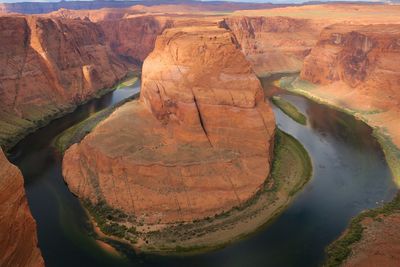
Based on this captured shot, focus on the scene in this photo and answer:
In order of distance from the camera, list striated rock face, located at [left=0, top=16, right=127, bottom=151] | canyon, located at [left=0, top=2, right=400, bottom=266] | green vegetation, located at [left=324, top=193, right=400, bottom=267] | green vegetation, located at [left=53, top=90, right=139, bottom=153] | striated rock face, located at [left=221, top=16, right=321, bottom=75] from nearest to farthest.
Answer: green vegetation, located at [left=324, top=193, right=400, bottom=267], canyon, located at [left=0, top=2, right=400, bottom=266], green vegetation, located at [left=53, top=90, right=139, bottom=153], striated rock face, located at [left=0, top=16, right=127, bottom=151], striated rock face, located at [left=221, top=16, right=321, bottom=75]

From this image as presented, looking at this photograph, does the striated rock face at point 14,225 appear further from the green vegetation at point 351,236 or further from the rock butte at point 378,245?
the rock butte at point 378,245

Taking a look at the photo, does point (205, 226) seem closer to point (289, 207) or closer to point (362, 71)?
point (289, 207)

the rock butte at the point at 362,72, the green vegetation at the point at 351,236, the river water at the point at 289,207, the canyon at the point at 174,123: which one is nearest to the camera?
the green vegetation at the point at 351,236

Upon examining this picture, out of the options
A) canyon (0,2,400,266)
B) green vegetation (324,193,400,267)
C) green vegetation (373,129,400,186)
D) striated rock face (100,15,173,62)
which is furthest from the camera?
striated rock face (100,15,173,62)

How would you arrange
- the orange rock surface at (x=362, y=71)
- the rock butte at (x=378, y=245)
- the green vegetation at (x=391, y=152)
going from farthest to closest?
the orange rock surface at (x=362, y=71) < the green vegetation at (x=391, y=152) < the rock butte at (x=378, y=245)

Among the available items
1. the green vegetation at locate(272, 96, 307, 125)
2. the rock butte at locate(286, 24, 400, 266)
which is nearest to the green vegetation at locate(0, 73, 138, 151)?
the green vegetation at locate(272, 96, 307, 125)

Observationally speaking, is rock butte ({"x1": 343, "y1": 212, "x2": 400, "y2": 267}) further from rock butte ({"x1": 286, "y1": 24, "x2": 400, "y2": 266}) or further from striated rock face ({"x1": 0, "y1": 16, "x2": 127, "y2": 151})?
striated rock face ({"x1": 0, "y1": 16, "x2": 127, "y2": 151})

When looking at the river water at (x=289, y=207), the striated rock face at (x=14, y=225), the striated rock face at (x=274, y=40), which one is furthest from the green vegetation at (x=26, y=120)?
the striated rock face at (x=274, y=40)

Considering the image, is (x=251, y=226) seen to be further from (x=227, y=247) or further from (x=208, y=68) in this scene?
(x=208, y=68)

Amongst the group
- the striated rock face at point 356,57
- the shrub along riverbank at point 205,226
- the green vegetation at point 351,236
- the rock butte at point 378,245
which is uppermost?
the striated rock face at point 356,57
